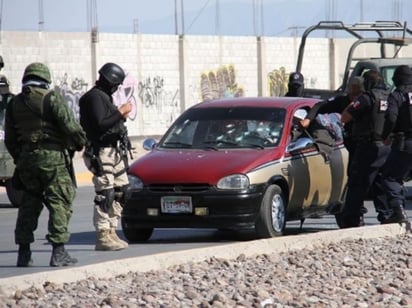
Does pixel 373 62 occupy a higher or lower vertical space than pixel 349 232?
higher

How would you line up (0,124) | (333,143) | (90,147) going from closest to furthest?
1. (90,147)
2. (333,143)
3. (0,124)

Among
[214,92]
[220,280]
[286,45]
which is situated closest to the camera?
[220,280]

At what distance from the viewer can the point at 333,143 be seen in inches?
600

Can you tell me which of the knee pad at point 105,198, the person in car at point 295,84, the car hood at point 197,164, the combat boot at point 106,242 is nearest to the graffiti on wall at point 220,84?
the person in car at point 295,84

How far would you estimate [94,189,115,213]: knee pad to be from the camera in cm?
1252

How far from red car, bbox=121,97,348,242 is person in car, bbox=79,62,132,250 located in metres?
0.96

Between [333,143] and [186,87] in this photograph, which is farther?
[186,87]

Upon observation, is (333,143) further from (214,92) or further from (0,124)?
(214,92)

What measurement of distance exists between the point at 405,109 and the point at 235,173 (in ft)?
6.84

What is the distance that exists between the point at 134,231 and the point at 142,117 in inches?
918

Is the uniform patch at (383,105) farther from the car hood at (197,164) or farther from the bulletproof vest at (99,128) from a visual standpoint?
the bulletproof vest at (99,128)

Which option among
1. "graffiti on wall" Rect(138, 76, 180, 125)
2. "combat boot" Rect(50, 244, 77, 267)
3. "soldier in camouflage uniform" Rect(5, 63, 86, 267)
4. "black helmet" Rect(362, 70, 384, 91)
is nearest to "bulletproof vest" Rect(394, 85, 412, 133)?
"black helmet" Rect(362, 70, 384, 91)

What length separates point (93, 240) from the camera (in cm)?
1442

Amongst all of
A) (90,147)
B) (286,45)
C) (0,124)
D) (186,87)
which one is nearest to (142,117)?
(186,87)
